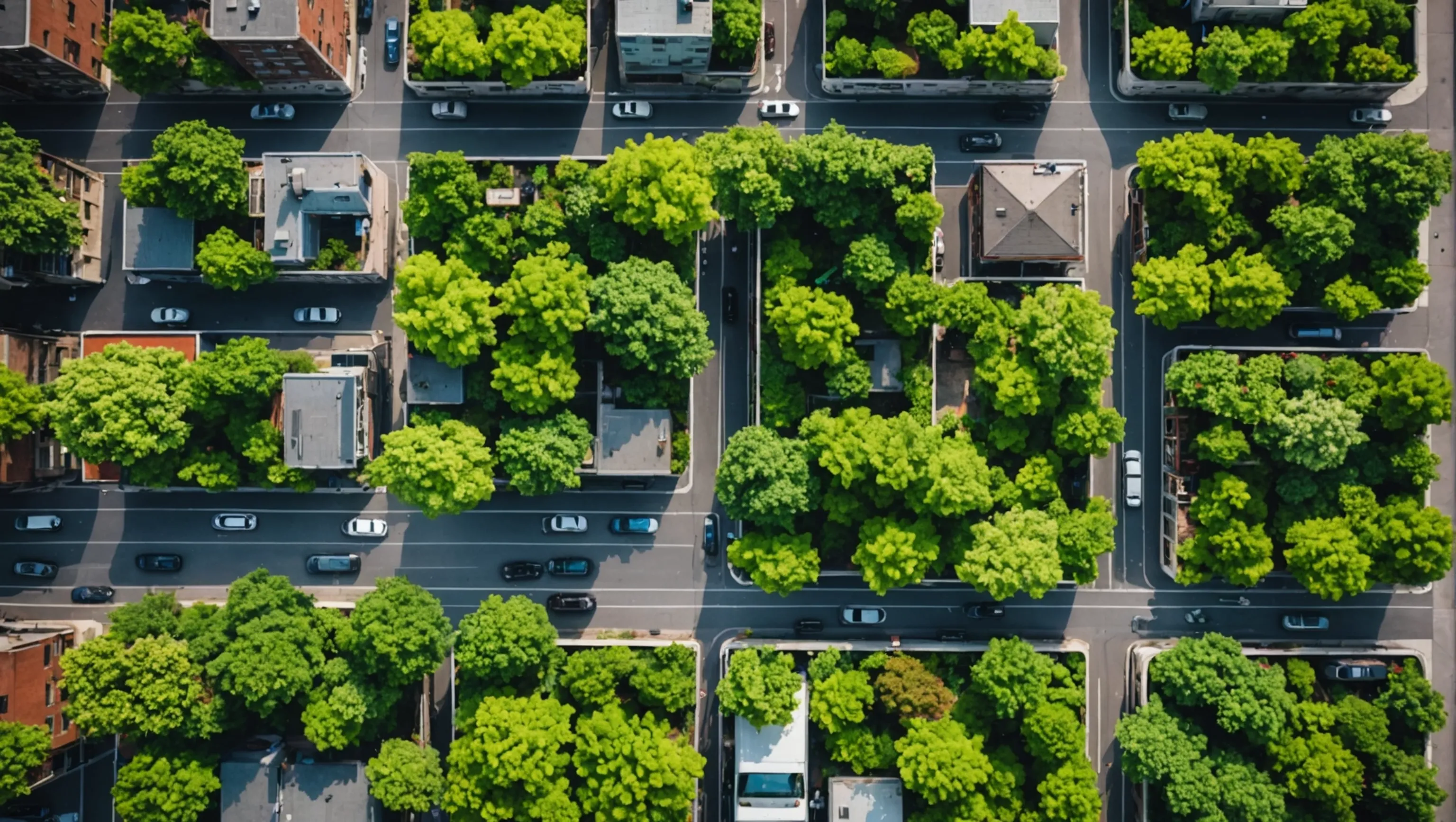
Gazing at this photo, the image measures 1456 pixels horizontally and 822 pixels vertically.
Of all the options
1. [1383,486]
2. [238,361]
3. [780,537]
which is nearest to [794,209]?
[780,537]

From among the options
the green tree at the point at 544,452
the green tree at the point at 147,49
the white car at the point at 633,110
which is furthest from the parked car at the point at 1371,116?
the green tree at the point at 147,49

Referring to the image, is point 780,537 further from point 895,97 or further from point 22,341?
point 22,341

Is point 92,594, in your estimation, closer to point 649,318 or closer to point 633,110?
point 649,318

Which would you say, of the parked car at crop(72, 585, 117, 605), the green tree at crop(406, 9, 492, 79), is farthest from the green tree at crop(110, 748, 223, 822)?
the green tree at crop(406, 9, 492, 79)

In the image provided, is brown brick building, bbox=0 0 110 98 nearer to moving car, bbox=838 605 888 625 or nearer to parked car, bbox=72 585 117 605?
parked car, bbox=72 585 117 605

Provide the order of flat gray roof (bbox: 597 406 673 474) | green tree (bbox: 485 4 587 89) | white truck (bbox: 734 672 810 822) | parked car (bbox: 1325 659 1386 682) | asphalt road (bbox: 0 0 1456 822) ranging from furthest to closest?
asphalt road (bbox: 0 0 1456 822), parked car (bbox: 1325 659 1386 682), flat gray roof (bbox: 597 406 673 474), white truck (bbox: 734 672 810 822), green tree (bbox: 485 4 587 89)
